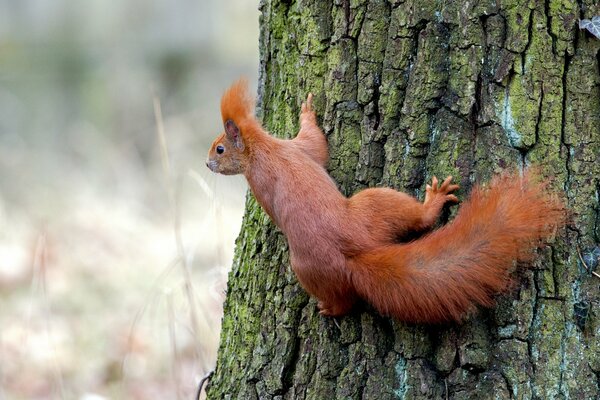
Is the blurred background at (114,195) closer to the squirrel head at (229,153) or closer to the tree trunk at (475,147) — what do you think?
the squirrel head at (229,153)

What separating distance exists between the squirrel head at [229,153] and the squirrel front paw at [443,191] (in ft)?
1.56

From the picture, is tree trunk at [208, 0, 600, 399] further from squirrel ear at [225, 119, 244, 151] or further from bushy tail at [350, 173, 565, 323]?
squirrel ear at [225, 119, 244, 151]

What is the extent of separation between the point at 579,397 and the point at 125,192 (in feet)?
15.8

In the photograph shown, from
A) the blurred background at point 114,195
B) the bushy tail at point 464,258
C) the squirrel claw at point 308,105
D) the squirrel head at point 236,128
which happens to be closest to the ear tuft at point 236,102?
the squirrel head at point 236,128

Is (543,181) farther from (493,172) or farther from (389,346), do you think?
(389,346)

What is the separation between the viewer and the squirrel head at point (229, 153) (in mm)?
1879

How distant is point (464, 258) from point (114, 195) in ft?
15.8

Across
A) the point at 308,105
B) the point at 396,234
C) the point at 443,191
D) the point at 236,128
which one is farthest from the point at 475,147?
the point at 236,128

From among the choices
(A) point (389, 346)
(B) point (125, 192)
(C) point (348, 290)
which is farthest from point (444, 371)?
(B) point (125, 192)

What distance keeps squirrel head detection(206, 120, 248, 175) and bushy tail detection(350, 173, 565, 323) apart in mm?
459

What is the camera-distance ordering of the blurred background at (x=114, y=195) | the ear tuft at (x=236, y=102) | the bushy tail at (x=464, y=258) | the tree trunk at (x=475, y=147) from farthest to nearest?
the blurred background at (x=114, y=195)
the ear tuft at (x=236, y=102)
the tree trunk at (x=475, y=147)
the bushy tail at (x=464, y=258)

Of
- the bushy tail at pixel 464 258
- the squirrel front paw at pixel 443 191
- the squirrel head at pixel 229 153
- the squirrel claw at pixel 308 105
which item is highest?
the squirrel claw at pixel 308 105

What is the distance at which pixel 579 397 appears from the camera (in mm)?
→ 1627

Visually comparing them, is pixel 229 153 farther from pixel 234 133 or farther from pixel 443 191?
pixel 443 191
